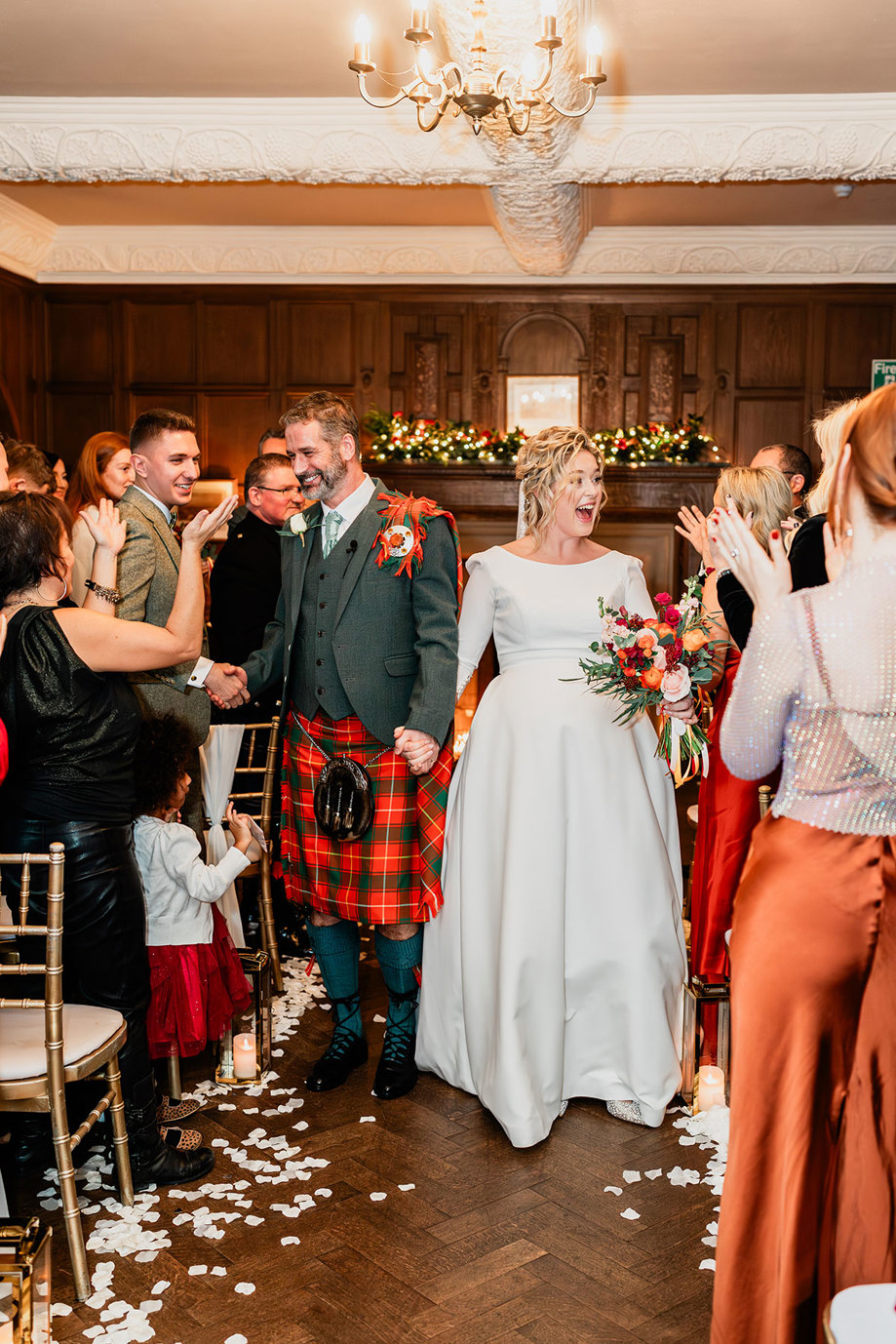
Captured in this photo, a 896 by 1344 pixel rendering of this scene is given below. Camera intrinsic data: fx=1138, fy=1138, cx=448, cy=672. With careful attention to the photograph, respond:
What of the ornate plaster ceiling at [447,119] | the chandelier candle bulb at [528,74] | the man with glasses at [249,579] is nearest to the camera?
the chandelier candle bulb at [528,74]

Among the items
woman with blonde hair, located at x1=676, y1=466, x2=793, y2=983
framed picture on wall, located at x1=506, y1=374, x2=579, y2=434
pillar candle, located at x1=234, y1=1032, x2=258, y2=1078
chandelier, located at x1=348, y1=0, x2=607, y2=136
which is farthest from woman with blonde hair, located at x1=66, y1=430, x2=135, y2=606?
framed picture on wall, located at x1=506, y1=374, x2=579, y2=434

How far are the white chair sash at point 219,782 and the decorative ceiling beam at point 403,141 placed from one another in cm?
350

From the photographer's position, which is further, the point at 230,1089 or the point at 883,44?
the point at 883,44

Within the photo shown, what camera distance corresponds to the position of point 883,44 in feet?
16.3

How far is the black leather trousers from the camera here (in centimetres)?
266

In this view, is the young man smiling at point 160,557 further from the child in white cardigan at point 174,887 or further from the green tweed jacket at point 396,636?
the green tweed jacket at point 396,636

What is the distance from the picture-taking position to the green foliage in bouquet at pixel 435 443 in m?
8.70

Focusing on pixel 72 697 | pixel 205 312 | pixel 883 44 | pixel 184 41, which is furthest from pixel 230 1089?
pixel 205 312

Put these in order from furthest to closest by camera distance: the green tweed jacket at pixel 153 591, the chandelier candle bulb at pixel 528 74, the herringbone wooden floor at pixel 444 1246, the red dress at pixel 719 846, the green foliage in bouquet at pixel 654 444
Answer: the green foliage in bouquet at pixel 654 444
the chandelier candle bulb at pixel 528 74
the green tweed jacket at pixel 153 591
the red dress at pixel 719 846
the herringbone wooden floor at pixel 444 1246

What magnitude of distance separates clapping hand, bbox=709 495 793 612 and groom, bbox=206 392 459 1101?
1.51 m

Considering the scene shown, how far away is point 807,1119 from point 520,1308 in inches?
37.3

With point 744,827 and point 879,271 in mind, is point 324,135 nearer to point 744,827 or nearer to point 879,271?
point 744,827

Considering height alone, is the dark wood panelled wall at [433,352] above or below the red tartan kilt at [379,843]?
above

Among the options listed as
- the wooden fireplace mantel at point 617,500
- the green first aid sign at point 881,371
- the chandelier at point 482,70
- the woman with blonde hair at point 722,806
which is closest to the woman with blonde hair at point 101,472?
the chandelier at point 482,70
